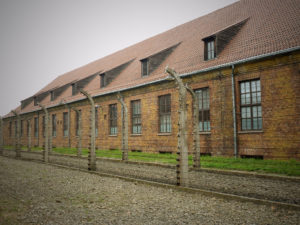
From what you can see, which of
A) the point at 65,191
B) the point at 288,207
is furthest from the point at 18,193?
the point at 288,207

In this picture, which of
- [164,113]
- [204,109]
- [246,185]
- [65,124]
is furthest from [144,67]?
[246,185]

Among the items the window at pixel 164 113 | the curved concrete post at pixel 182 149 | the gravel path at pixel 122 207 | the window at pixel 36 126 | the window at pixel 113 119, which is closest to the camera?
the gravel path at pixel 122 207

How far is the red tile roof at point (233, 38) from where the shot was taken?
1368cm

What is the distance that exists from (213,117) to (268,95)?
3209 mm

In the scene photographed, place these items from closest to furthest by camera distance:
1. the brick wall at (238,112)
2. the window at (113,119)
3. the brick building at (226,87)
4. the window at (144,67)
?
the brick wall at (238,112)
the brick building at (226,87)
the window at (144,67)
the window at (113,119)

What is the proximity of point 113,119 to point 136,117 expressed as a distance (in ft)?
10.6

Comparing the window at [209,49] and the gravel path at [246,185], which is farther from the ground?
the window at [209,49]

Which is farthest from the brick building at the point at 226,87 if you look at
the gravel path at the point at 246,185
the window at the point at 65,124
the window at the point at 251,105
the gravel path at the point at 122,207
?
the gravel path at the point at 122,207

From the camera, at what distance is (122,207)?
222 inches

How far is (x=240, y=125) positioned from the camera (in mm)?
14141

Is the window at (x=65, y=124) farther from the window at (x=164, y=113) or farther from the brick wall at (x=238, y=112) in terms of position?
the window at (x=164, y=113)

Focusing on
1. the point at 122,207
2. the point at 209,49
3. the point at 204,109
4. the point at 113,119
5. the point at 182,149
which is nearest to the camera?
the point at 122,207

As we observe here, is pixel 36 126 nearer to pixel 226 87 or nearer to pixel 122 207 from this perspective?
pixel 226 87

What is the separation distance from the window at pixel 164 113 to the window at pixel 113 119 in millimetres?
5617
